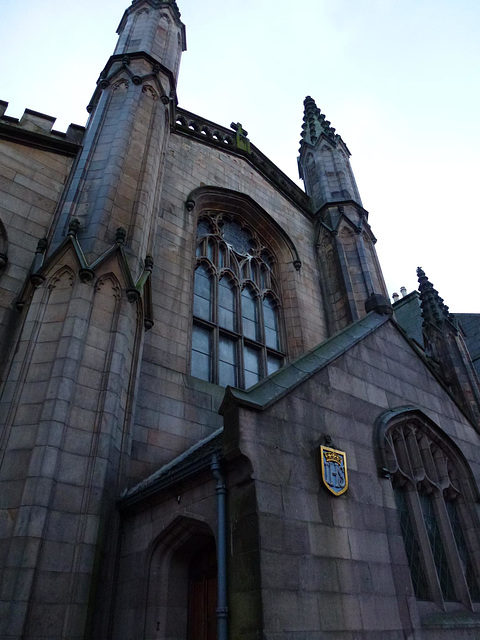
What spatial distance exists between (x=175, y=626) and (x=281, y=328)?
835 cm

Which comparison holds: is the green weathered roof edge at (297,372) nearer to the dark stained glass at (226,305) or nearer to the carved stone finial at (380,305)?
the carved stone finial at (380,305)

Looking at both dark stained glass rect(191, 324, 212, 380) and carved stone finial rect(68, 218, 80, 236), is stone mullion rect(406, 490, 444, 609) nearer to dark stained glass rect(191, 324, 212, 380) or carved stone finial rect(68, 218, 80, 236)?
dark stained glass rect(191, 324, 212, 380)

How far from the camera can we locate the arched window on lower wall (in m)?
6.34

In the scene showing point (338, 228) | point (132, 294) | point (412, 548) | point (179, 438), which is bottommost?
point (412, 548)

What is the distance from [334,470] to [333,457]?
0.15m

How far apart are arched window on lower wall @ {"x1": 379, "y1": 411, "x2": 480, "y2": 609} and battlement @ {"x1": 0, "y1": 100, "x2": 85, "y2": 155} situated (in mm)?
9418

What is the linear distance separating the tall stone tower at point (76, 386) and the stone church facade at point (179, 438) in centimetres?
3

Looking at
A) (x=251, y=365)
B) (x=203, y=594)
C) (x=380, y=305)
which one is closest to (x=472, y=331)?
(x=251, y=365)

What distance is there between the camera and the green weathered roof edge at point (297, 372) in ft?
16.6

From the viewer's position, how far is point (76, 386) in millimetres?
6340

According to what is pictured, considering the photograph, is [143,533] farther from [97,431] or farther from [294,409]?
[294,409]

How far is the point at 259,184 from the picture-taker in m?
15.6

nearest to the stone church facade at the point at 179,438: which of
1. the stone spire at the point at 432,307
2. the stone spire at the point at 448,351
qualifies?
the stone spire at the point at 448,351

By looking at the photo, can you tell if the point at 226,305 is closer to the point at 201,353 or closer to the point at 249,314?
the point at 249,314
